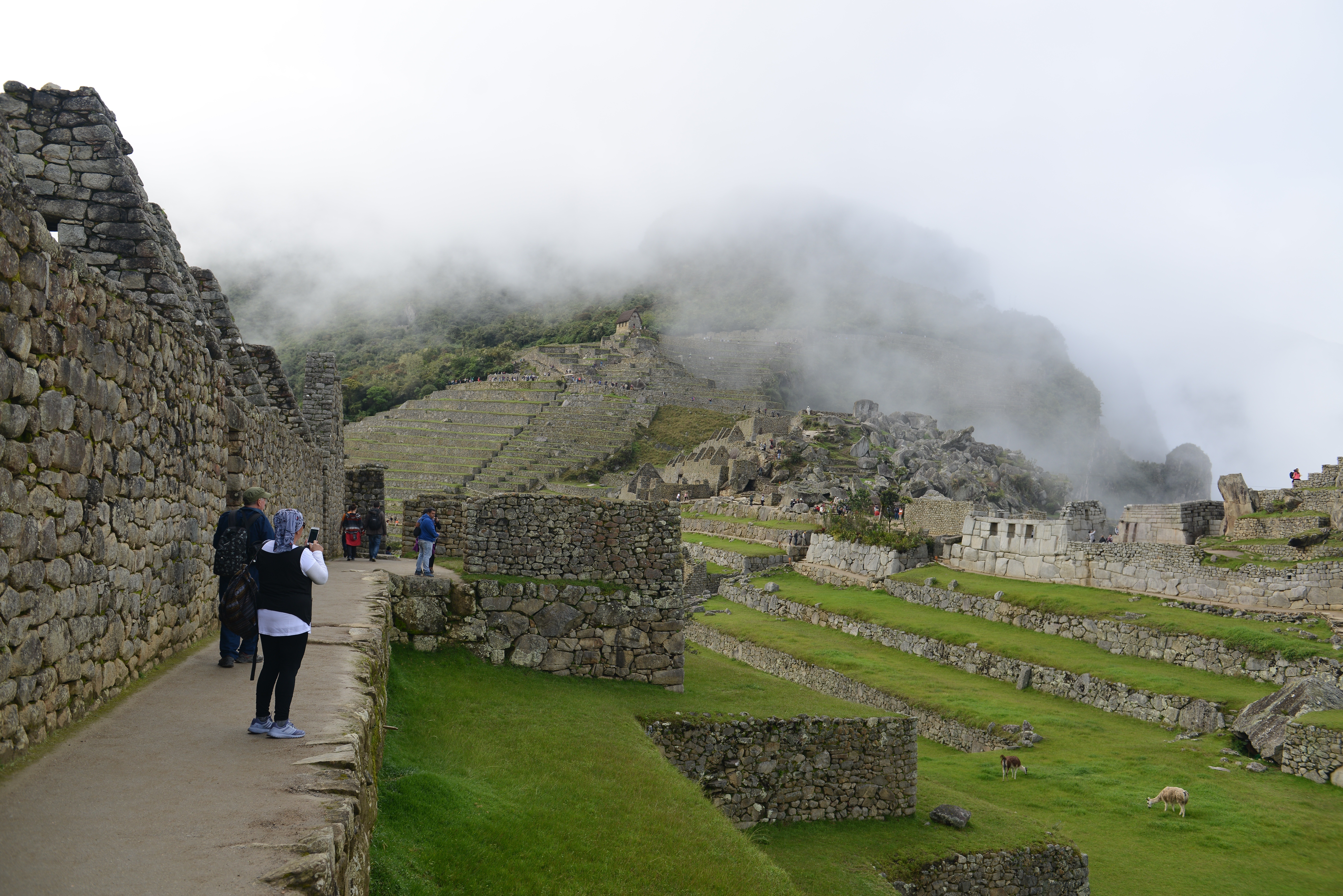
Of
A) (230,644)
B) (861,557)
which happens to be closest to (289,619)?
(230,644)

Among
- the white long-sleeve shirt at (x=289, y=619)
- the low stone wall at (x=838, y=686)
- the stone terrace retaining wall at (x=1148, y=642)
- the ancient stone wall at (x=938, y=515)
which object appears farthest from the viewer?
the ancient stone wall at (x=938, y=515)

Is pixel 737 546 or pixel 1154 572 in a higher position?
pixel 1154 572

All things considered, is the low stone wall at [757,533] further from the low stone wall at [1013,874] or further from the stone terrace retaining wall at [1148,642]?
the low stone wall at [1013,874]

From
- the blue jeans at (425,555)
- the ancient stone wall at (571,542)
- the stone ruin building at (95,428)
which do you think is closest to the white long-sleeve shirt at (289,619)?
the stone ruin building at (95,428)

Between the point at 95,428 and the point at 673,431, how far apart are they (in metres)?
79.9

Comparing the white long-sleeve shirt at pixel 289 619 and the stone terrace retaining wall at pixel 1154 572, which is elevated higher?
the white long-sleeve shirt at pixel 289 619

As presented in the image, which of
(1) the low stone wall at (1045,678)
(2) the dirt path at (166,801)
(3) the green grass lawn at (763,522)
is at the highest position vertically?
(2) the dirt path at (166,801)

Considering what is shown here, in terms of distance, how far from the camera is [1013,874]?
35.1ft

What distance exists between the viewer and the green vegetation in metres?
76.2

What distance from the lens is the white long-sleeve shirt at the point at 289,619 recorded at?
15.2ft

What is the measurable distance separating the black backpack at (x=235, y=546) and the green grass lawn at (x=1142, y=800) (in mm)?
6807

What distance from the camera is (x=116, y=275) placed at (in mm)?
7301

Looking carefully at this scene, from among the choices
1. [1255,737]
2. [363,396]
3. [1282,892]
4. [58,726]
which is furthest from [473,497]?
[363,396]

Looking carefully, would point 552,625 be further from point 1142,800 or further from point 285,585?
point 1142,800
